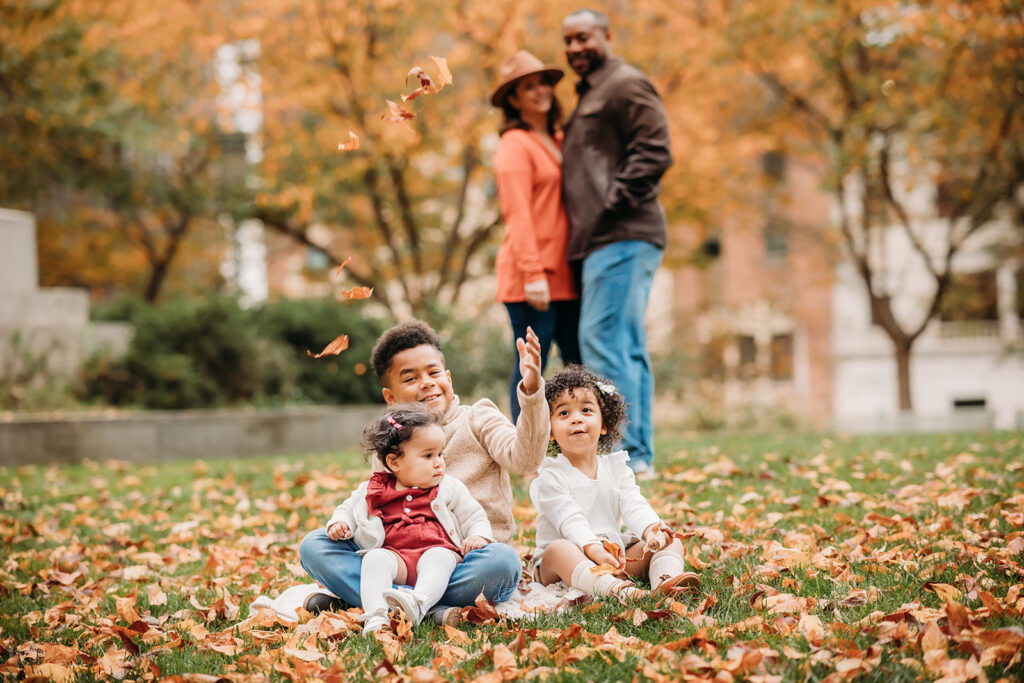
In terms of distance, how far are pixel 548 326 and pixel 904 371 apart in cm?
1311

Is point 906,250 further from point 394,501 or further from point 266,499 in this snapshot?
point 394,501

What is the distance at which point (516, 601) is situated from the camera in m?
3.33

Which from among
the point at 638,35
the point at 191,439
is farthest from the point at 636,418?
the point at 638,35

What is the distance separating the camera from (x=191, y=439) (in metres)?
9.10

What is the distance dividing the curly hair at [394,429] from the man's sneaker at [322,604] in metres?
0.55

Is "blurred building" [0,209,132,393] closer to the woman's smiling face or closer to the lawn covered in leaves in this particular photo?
the lawn covered in leaves

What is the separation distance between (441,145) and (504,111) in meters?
8.16

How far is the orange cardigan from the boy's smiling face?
4.86 ft

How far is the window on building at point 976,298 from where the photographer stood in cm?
2264

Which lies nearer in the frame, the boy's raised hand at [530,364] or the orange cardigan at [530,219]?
the boy's raised hand at [530,364]

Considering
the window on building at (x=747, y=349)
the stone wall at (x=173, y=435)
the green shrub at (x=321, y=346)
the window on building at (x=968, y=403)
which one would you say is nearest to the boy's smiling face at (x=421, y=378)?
the stone wall at (x=173, y=435)

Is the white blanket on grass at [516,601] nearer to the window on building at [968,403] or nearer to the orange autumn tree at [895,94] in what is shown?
the orange autumn tree at [895,94]

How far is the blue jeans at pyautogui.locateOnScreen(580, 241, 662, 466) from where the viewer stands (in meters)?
4.99


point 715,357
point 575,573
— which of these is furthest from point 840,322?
point 575,573
